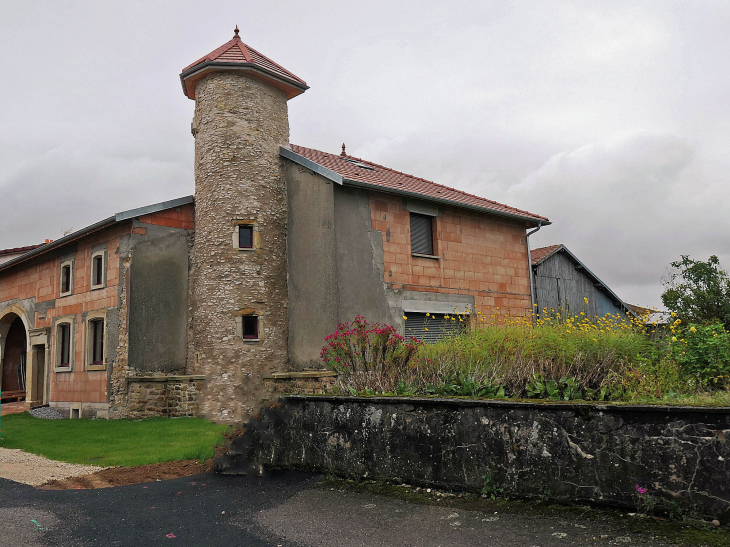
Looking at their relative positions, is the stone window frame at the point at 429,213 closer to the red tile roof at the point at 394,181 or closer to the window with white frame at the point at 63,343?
the red tile roof at the point at 394,181

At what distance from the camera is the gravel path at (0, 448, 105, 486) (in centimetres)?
839

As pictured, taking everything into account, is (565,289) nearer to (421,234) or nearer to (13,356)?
(421,234)

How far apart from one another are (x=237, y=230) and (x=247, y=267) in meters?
0.99

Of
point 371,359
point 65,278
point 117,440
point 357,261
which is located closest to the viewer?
point 371,359

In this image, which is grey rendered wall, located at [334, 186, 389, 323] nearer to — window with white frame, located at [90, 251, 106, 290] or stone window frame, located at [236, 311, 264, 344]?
stone window frame, located at [236, 311, 264, 344]

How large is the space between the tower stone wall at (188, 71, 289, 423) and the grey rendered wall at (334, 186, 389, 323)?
6.11ft

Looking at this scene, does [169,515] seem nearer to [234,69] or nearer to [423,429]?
[423,429]

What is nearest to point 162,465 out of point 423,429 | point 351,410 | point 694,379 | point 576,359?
point 351,410

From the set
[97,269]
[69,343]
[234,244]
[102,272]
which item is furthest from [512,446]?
[69,343]

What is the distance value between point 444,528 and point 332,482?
79.7 inches

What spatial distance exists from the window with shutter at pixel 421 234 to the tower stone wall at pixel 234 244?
3.46 meters

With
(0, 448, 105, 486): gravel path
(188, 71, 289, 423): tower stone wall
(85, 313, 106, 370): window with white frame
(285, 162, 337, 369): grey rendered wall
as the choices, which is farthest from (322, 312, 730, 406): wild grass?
(85, 313, 106, 370): window with white frame

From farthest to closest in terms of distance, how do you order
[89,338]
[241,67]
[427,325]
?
[89,338] → [427,325] → [241,67]

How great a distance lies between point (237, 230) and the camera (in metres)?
15.2
